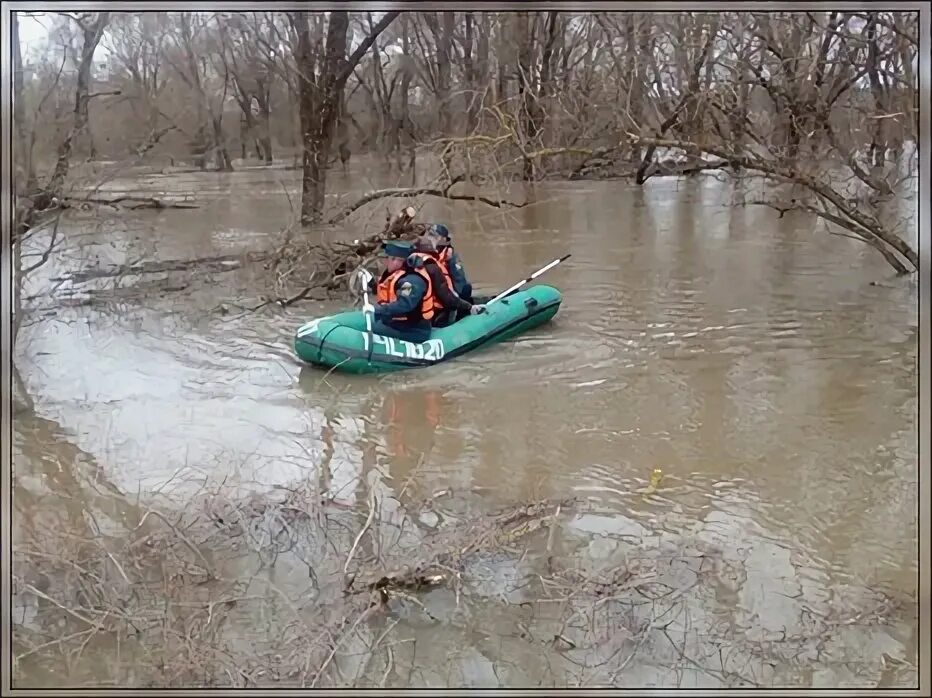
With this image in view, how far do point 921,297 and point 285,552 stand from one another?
7.55ft

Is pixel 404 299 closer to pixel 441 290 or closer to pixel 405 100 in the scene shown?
pixel 441 290

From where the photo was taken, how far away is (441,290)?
5.73m

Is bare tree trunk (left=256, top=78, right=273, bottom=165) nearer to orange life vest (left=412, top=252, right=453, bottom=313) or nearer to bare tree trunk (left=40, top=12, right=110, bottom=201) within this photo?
bare tree trunk (left=40, top=12, right=110, bottom=201)

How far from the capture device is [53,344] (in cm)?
622

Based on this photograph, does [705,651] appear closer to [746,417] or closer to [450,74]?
[746,417]

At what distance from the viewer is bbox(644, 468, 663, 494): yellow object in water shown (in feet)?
A: 13.3

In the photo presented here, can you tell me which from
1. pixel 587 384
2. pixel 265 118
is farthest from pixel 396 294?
pixel 265 118

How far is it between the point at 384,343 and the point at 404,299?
27 cm

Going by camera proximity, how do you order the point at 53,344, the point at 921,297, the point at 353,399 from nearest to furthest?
the point at 921,297, the point at 353,399, the point at 53,344

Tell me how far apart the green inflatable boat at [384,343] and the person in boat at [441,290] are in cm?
13

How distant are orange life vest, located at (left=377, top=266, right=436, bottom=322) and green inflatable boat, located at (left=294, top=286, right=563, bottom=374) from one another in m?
0.14

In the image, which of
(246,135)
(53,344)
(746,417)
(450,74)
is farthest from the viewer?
(246,135)

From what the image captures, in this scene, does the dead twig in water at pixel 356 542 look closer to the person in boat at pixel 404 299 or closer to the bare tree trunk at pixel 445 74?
the person in boat at pixel 404 299

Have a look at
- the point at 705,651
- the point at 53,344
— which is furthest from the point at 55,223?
the point at 705,651
